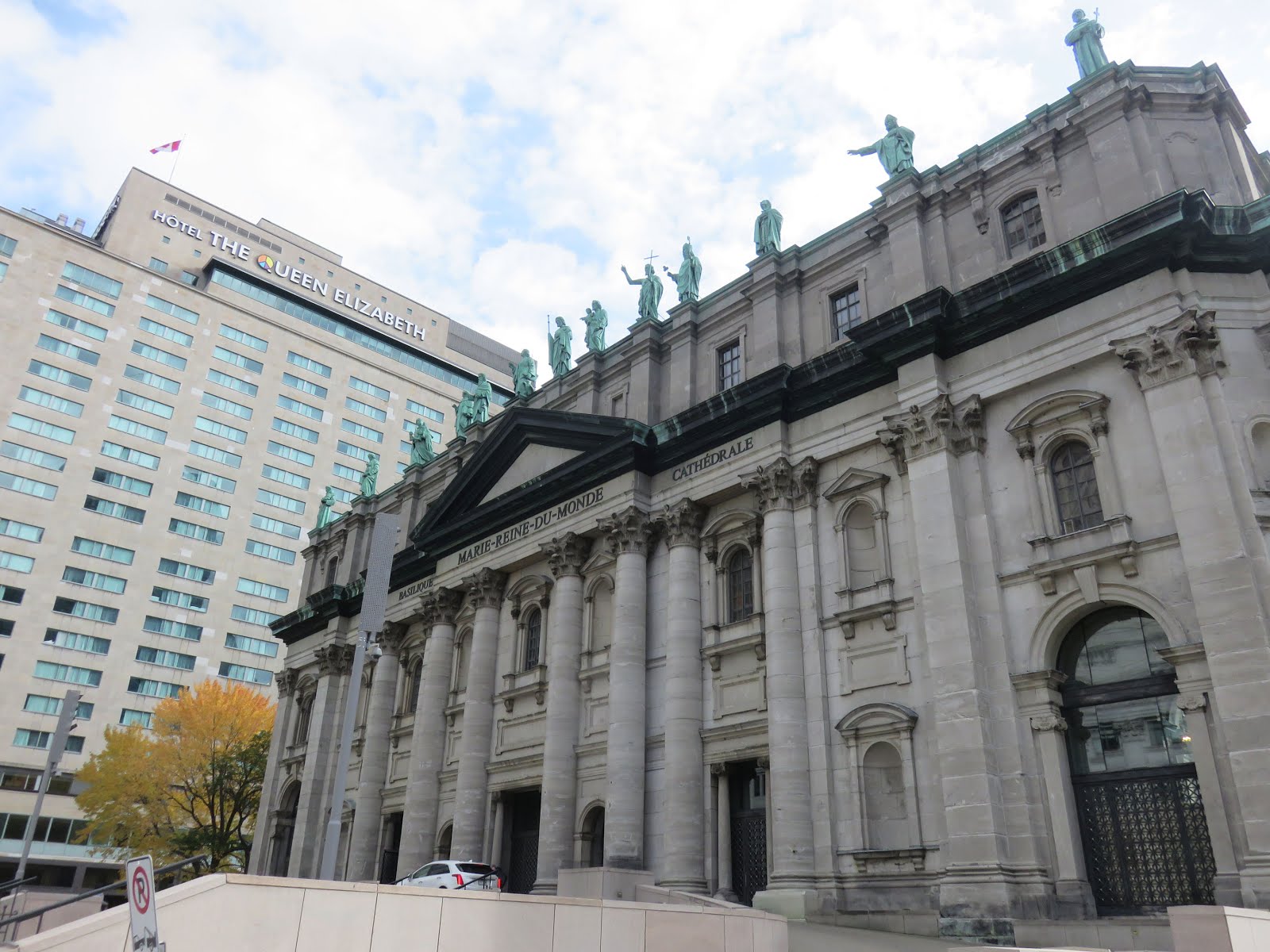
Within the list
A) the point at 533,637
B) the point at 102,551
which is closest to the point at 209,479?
the point at 102,551

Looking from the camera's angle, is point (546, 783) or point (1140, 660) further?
point (546, 783)

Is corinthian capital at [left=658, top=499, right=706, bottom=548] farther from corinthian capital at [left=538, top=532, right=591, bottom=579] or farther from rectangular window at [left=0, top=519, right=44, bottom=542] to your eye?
rectangular window at [left=0, top=519, right=44, bottom=542]

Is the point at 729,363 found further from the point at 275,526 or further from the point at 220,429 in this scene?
the point at 220,429

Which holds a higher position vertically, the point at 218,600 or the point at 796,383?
the point at 218,600

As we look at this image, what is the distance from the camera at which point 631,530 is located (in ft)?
110

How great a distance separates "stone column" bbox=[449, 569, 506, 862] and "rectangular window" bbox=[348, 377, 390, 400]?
213 ft

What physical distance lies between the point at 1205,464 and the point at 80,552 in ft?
266

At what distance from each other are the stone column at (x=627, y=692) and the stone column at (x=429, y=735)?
34.3ft

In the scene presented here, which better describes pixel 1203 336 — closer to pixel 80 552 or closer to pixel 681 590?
pixel 681 590

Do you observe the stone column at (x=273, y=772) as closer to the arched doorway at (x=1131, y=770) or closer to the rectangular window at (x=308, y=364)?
the arched doorway at (x=1131, y=770)

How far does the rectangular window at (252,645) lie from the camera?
8462cm

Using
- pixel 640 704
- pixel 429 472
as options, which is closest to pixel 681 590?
pixel 640 704

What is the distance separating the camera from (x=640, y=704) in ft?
103

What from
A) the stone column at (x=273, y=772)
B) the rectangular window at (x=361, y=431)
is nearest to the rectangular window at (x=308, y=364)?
the rectangular window at (x=361, y=431)
